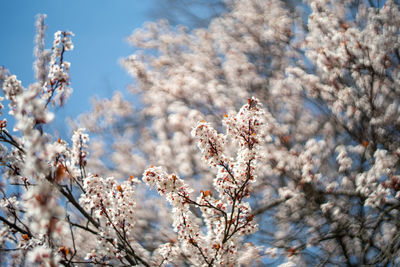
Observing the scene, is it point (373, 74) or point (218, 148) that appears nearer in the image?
point (218, 148)

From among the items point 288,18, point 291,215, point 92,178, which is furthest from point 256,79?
point 92,178

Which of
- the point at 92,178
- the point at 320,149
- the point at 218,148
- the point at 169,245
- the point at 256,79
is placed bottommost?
the point at 169,245

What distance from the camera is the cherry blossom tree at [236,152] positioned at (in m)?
2.35

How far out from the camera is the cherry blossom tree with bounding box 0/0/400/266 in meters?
2.35

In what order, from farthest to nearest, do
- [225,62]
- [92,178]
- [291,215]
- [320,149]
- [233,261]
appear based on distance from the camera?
1. [225,62]
2. [320,149]
3. [291,215]
4. [233,261]
5. [92,178]

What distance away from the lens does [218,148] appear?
8.26 feet

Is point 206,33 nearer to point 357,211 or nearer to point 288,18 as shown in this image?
point 288,18

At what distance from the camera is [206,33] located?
24.5 feet

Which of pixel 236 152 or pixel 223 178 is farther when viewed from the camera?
pixel 236 152

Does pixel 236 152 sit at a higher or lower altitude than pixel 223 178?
higher

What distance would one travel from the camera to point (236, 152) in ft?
17.1

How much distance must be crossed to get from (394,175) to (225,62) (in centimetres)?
416

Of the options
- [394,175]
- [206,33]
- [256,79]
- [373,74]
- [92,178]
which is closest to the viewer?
[92,178]

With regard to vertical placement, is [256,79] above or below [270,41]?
below
